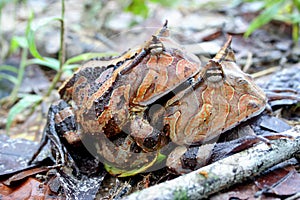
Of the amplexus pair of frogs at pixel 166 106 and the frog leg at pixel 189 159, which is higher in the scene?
the amplexus pair of frogs at pixel 166 106

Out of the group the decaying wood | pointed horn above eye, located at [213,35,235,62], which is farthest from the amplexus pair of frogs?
the decaying wood

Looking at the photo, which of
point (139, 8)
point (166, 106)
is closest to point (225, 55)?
point (166, 106)

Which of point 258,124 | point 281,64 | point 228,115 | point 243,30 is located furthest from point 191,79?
point 243,30

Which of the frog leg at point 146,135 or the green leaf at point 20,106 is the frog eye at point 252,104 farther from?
the green leaf at point 20,106

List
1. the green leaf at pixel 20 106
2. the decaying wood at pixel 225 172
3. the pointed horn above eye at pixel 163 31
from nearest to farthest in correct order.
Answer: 1. the decaying wood at pixel 225 172
2. the pointed horn above eye at pixel 163 31
3. the green leaf at pixel 20 106

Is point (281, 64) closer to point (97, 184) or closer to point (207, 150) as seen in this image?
point (207, 150)

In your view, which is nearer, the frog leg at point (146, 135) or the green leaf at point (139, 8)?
the frog leg at point (146, 135)

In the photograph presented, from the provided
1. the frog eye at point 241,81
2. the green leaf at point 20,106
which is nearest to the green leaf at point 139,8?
the green leaf at point 20,106
